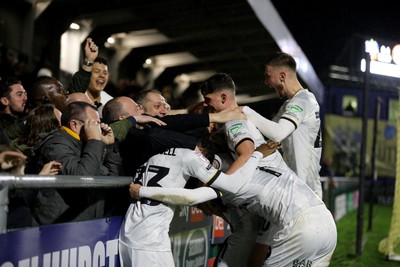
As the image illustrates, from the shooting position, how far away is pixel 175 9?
1295cm

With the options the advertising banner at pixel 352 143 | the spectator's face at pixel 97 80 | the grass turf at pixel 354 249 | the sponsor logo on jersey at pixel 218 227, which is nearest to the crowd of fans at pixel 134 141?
the spectator's face at pixel 97 80

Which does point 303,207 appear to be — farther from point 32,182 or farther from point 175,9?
point 175,9

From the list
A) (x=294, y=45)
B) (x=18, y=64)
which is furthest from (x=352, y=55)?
(x=18, y=64)

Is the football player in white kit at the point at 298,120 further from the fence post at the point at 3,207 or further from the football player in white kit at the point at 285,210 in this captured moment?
the fence post at the point at 3,207

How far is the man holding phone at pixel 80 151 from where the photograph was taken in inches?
153

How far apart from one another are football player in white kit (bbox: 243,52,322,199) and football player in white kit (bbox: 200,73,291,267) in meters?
0.28

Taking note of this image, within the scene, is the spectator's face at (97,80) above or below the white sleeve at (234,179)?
above

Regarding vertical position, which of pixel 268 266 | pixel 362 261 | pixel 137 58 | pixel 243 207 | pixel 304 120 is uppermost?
pixel 137 58

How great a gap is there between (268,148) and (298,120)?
0.38 metres

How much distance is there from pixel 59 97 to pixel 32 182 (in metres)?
2.70

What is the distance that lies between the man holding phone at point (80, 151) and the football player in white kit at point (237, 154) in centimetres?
83

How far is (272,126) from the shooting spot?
4.62 metres

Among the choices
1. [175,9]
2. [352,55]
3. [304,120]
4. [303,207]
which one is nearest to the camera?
[303,207]

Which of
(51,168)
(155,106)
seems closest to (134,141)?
(155,106)
